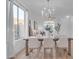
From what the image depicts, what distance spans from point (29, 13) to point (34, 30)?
1980 millimetres

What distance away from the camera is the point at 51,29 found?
12711mm

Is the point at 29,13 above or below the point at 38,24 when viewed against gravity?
above

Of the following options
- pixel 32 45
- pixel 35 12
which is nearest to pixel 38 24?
pixel 35 12
